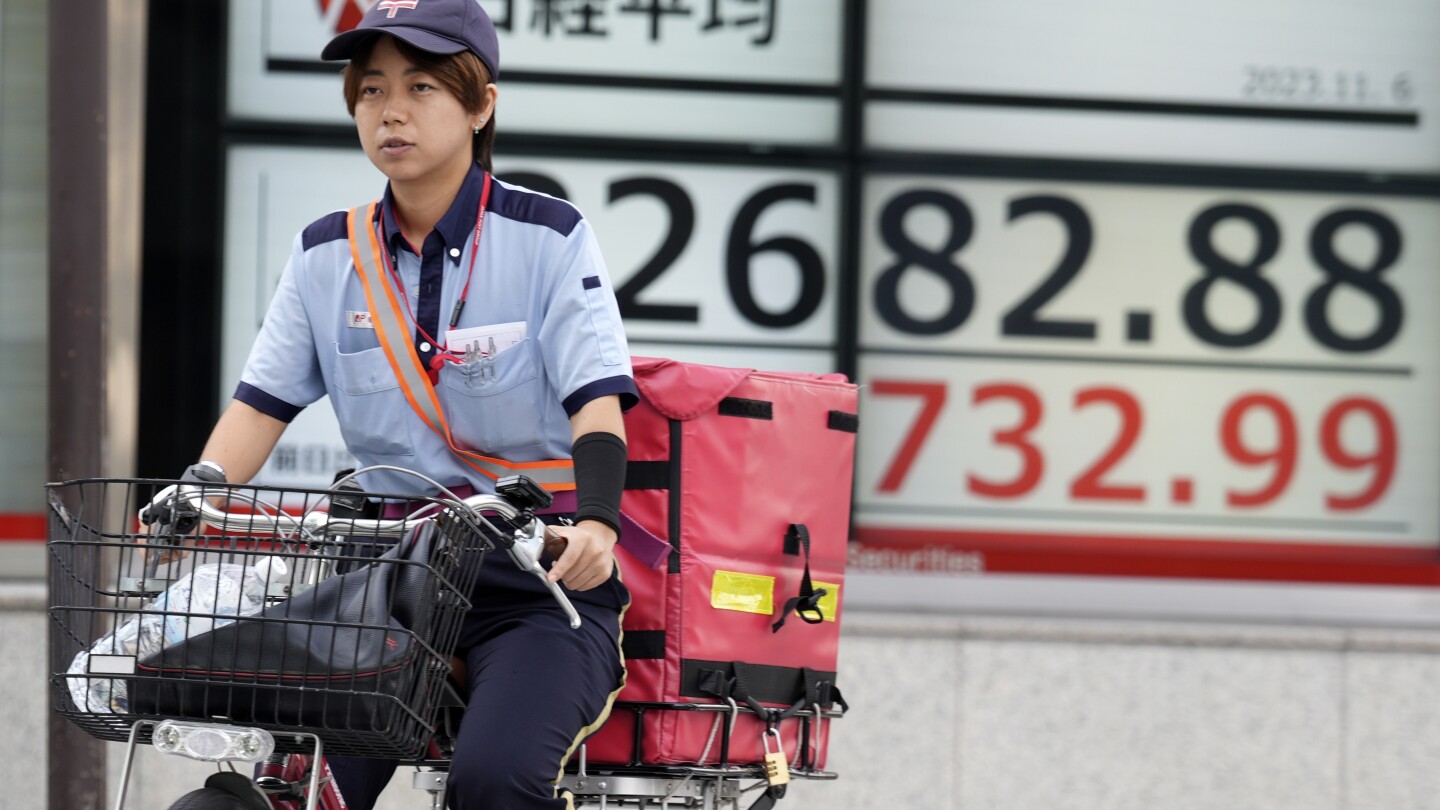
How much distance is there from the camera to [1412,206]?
22.6 ft

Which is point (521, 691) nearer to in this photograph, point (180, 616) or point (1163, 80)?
point (180, 616)

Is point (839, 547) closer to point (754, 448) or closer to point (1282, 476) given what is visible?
point (754, 448)

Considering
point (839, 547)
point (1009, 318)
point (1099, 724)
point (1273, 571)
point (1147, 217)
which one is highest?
point (1147, 217)

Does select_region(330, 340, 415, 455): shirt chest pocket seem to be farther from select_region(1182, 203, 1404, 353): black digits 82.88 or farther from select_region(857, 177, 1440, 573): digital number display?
select_region(1182, 203, 1404, 353): black digits 82.88

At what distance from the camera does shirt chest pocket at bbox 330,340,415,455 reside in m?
3.12

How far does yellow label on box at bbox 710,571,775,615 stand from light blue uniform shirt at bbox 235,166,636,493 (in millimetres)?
380

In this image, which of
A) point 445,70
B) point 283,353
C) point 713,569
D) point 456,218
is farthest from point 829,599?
point 445,70

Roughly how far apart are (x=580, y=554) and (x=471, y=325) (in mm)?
558

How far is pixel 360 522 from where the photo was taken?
252 cm

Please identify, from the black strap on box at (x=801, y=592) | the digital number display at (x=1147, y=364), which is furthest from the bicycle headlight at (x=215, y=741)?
the digital number display at (x=1147, y=364)

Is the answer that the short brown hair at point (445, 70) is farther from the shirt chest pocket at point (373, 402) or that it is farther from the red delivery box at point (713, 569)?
the red delivery box at point (713, 569)

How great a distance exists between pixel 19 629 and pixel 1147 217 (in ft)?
14.8

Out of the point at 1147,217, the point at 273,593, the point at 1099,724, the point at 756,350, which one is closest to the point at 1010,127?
the point at 1147,217

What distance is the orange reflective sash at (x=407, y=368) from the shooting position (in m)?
3.08
